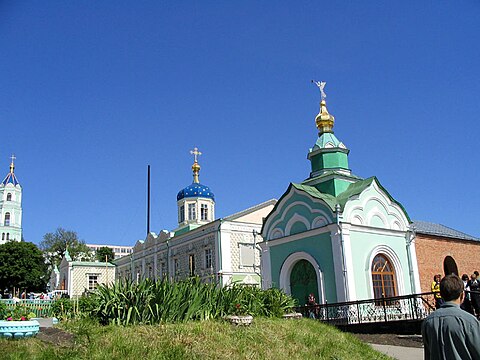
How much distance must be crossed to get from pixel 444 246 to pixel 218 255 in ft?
44.6

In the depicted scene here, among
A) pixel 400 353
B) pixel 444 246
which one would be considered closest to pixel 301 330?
pixel 400 353

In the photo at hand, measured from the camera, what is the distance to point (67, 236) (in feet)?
214

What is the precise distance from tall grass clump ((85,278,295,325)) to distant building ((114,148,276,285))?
16346 millimetres

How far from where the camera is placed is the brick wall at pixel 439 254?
21.6 m

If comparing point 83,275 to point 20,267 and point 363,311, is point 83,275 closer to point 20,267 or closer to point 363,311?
point 20,267

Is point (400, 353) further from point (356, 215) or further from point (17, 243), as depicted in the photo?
point (17, 243)

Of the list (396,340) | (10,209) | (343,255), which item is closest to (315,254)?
(343,255)

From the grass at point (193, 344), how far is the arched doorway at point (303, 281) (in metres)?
10.0

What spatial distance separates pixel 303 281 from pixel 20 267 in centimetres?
4340

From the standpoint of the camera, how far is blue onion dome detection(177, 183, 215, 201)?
124ft

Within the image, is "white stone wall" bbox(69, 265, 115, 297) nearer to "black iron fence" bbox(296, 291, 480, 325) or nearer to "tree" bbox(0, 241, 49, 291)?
"tree" bbox(0, 241, 49, 291)

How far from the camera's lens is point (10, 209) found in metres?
69.8

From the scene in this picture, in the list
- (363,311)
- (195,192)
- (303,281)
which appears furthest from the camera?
(195,192)

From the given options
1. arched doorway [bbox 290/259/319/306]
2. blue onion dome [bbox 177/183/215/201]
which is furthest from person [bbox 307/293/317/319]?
blue onion dome [bbox 177/183/215/201]
